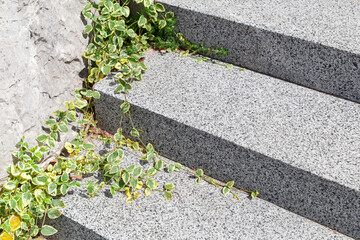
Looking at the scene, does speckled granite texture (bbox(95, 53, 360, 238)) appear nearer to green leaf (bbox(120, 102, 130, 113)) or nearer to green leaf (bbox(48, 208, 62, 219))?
green leaf (bbox(120, 102, 130, 113))

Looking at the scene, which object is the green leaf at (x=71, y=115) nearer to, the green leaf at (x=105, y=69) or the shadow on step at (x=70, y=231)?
the green leaf at (x=105, y=69)

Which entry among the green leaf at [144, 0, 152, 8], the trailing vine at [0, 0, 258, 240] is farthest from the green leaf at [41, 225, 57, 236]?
the green leaf at [144, 0, 152, 8]

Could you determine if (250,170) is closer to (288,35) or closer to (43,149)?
(288,35)

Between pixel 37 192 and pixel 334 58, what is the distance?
55.8 inches

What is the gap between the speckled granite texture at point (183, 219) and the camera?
1.60m

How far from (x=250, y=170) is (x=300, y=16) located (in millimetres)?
867

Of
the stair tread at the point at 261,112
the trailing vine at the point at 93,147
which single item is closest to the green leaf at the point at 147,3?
the trailing vine at the point at 93,147

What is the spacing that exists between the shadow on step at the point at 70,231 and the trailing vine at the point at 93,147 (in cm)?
5

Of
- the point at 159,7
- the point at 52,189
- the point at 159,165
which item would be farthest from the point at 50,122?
the point at 159,7

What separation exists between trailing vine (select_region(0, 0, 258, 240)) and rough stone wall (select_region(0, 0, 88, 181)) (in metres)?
0.05

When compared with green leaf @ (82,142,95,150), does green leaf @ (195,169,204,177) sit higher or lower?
higher

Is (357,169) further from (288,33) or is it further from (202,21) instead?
(202,21)

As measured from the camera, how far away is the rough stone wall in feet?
5.20

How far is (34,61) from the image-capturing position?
1.70 meters
